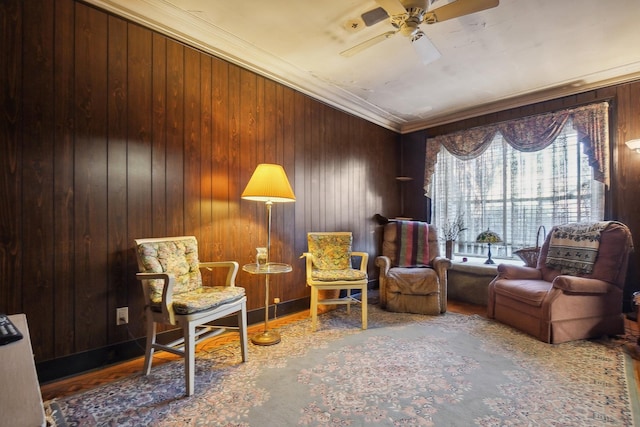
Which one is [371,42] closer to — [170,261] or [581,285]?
[170,261]

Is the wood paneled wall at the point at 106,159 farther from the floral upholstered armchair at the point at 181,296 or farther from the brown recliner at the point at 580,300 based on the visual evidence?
the brown recliner at the point at 580,300

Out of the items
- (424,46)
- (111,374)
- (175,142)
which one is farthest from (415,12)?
(111,374)

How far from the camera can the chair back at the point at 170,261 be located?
1955 millimetres

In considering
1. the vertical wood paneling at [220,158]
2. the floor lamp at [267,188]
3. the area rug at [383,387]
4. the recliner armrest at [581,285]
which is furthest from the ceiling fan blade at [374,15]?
the recliner armrest at [581,285]

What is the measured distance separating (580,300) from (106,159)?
149 inches

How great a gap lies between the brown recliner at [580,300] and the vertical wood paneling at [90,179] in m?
3.32

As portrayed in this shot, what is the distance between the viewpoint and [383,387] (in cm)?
183

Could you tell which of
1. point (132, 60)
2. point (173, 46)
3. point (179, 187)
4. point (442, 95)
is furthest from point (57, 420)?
point (442, 95)

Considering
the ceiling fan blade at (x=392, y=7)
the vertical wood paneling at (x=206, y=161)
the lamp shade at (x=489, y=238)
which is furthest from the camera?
the lamp shade at (x=489, y=238)

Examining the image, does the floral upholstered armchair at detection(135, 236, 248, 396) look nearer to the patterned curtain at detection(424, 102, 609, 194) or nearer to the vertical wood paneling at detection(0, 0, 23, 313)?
the vertical wood paneling at detection(0, 0, 23, 313)

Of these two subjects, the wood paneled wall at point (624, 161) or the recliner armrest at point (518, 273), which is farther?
the wood paneled wall at point (624, 161)

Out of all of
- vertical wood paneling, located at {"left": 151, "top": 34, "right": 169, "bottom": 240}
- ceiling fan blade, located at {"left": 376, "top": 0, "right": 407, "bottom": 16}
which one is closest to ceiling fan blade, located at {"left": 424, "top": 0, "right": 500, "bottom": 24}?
ceiling fan blade, located at {"left": 376, "top": 0, "right": 407, "bottom": 16}

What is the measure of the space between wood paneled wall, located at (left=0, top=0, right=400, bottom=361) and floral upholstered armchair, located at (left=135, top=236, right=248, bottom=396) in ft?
0.88

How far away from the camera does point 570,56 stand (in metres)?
2.88
